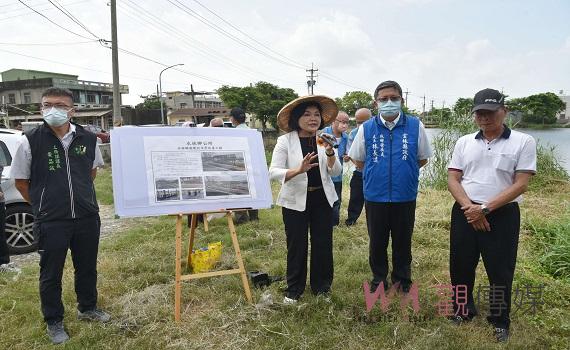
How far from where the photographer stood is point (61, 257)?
2.68 m

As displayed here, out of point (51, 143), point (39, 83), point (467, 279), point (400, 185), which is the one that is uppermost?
point (39, 83)

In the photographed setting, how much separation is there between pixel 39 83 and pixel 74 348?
43.4m

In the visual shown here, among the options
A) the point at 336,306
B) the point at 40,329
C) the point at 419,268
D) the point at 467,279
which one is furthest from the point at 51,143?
the point at 419,268

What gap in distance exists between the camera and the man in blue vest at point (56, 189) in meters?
2.61

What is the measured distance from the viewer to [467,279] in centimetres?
283

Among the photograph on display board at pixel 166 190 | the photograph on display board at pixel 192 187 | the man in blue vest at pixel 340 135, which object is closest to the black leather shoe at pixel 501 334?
the photograph on display board at pixel 192 187

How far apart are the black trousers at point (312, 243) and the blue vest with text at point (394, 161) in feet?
1.47

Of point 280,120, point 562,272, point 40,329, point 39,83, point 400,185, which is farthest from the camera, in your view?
point 39,83

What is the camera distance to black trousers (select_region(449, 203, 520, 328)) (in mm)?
2514

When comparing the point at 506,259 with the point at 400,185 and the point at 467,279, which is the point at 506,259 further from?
the point at 400,185

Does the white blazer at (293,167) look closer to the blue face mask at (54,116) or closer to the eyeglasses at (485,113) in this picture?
the eyeglasses at (485,113)

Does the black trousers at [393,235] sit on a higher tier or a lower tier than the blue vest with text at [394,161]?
lower

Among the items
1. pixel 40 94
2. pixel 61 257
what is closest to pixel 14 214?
pixel 61 257

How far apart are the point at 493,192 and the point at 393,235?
910mm
